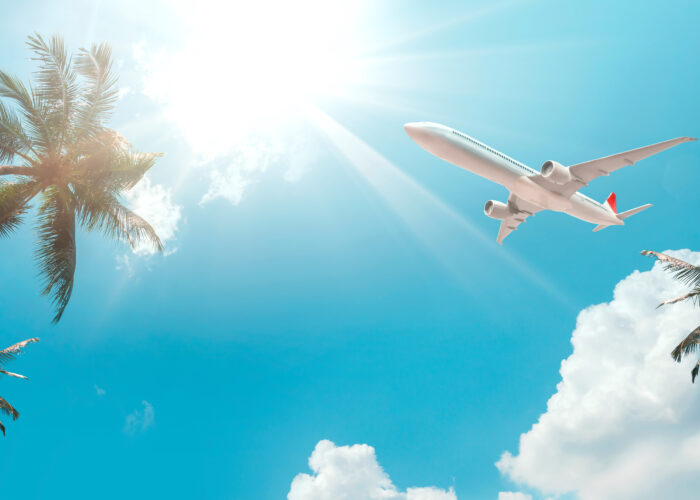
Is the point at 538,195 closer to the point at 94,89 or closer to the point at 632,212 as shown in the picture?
the point at 632,212

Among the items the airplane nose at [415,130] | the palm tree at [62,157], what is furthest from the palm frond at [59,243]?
the airplane nose at [415,130]

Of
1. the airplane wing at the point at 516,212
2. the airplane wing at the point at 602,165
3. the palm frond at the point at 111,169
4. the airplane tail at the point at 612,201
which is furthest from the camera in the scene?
the airplane tail at the point at 612,201

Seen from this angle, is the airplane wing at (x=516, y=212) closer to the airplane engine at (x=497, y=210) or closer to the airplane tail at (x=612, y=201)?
the airplane engine at (x=497, y=210)

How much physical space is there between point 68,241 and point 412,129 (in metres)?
20.8

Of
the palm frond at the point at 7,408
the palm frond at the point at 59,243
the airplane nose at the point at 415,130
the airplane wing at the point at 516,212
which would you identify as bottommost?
the palm frond at the point at 7,408

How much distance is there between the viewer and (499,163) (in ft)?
91.4

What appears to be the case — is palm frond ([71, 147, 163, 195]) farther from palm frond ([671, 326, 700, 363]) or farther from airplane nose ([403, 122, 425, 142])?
palm frond ([671, 326, 700, 363])

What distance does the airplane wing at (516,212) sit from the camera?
34.0 meters

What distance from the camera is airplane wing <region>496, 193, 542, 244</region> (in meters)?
34.0

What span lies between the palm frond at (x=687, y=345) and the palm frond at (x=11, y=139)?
2780 centimetres

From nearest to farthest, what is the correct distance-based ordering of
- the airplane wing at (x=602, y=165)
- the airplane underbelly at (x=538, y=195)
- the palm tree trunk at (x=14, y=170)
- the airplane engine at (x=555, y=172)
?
the palm tree trunk at (x=14, y=170), the airplane wing at (x=602, y=165), the airplane engine at (x=555, y=172), the airplane underbelly at (x=538, y=195)

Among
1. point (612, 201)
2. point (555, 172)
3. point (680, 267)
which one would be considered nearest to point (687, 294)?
point (680, 267)

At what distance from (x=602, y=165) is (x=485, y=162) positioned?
8070 mm

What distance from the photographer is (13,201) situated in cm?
1405
